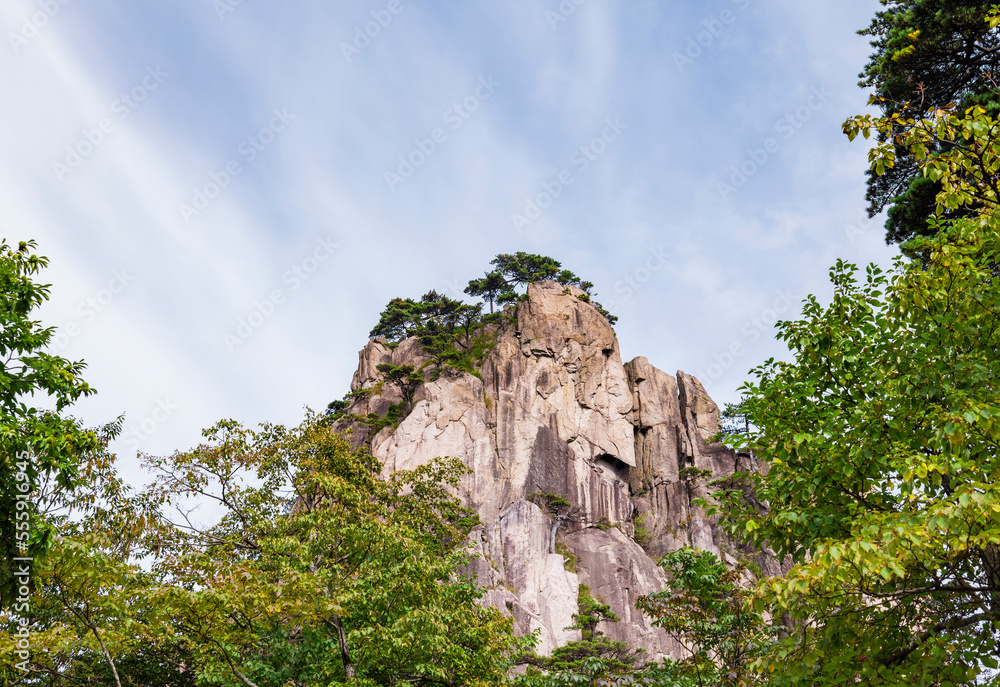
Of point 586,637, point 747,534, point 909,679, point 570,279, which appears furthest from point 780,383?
point 570,279

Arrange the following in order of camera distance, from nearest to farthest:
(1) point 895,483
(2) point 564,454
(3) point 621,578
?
1. (1) point 895,483
2. (3) point 621,578
3. (2) point 564,454

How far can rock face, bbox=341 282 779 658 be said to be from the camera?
39844 millimetres

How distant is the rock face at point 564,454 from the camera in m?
39.8

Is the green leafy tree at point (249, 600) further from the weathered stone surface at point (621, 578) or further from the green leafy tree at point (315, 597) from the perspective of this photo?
the weathered stone surface at point (621, 578)

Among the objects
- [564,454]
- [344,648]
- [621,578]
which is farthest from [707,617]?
[564,454]

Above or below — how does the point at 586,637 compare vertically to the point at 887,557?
above

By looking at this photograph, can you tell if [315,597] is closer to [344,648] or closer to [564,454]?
[344,648]

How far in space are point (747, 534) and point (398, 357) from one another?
2060 inches

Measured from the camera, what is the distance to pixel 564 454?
4762 centimetres

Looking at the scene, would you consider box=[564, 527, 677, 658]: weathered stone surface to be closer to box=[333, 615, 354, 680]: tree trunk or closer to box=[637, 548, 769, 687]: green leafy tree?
box=[637, 548, 769, 687]: green leafy tree

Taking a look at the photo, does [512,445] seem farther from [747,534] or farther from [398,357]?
[747,534]

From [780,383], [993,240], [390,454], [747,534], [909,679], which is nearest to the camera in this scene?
[909,679]

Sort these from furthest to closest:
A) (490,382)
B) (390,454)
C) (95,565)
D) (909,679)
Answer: (490,382) → (390,454) → (95,565) → (909,679)

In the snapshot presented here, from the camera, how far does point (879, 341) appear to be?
8.04 metres
